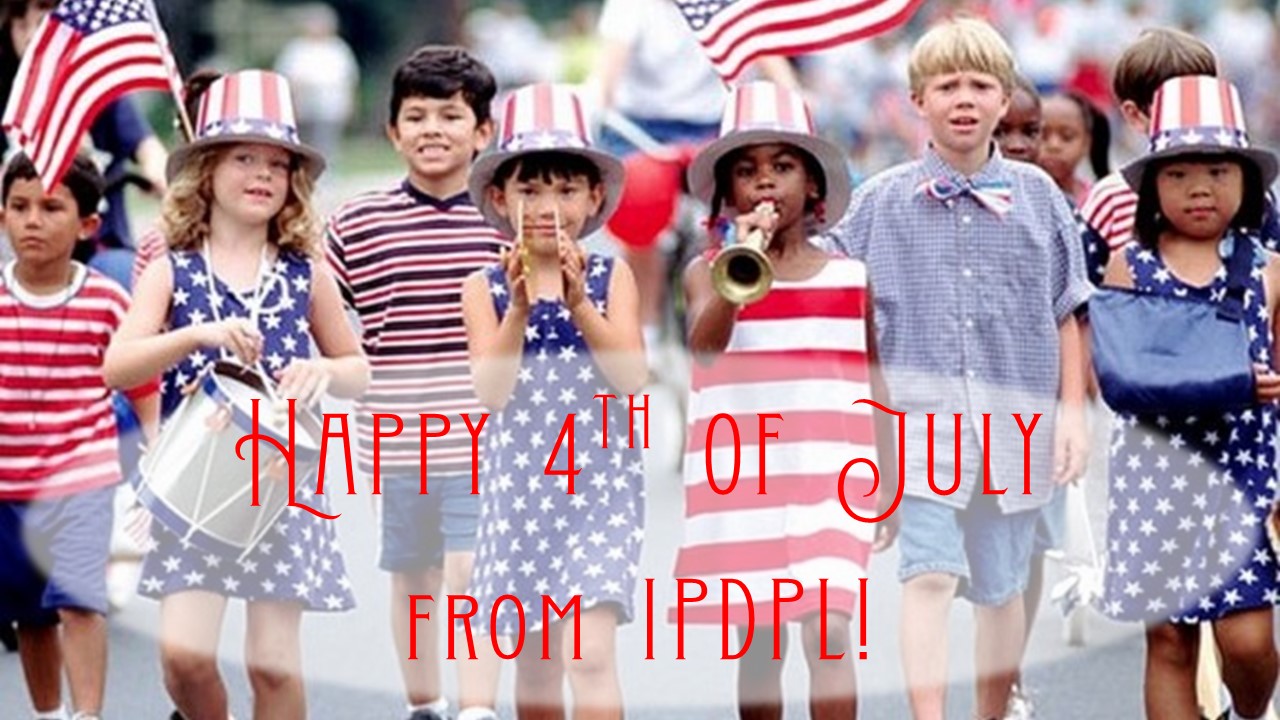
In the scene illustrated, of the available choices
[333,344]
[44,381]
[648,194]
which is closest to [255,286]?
[333,344]

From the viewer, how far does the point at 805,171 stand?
764cm

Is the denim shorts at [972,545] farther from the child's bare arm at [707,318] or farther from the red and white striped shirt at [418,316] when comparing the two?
the red and white striped shirt at [418,316]

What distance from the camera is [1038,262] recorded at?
26.6ft

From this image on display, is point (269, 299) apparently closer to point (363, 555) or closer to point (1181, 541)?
point (1181, 541)

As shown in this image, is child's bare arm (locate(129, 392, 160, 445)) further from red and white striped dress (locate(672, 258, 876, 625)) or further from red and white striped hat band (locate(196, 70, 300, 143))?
red and white striped dress (locate(672, 258, 876, 625))

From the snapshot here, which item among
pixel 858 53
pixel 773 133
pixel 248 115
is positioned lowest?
pixel 773 133

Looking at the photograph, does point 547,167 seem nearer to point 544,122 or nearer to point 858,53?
point 544,122

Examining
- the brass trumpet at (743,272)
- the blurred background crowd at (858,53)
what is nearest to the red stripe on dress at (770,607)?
the brass trumpet at (743,272)

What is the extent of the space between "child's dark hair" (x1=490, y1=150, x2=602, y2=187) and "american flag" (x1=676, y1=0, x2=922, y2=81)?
66.3 inches

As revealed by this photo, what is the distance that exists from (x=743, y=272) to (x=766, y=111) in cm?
56

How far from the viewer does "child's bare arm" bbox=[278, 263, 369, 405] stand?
7.67 metres

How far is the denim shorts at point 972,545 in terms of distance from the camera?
7.96 meters

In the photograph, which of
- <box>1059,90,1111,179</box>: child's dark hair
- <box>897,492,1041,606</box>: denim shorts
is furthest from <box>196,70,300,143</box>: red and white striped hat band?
<box>1059,90,1111,179</box>: child's dark hair

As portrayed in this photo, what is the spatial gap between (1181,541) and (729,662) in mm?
2364
